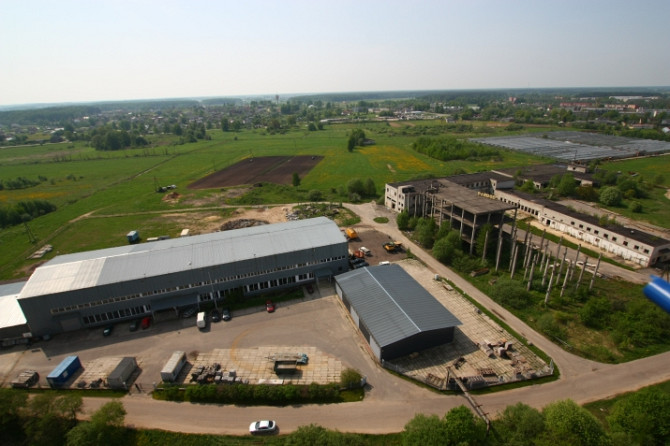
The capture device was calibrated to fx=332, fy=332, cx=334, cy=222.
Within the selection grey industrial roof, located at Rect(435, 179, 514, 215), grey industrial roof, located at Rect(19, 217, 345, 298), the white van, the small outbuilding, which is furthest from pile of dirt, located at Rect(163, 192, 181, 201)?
grey industrial roof, located at Rect(435, 179, 514, 215)

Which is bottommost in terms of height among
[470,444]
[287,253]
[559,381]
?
[559,381]

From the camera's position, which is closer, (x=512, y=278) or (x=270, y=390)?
(x=270, y=390)

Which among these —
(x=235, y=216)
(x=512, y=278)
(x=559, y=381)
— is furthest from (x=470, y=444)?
(x=235, y=216)

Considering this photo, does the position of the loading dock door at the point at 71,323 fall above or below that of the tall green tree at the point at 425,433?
below

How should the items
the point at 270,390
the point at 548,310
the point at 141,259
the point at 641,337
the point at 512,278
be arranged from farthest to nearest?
the point at 512,278 < the point at 141,259 < the point at 548,310 < the point at 641,337 < the point at 270,390

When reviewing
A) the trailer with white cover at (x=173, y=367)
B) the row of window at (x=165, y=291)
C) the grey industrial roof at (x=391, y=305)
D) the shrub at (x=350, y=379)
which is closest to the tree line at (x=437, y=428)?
the trailer with white cover at (x=173, y=367)

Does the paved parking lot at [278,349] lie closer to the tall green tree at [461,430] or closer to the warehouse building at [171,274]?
the warehouse building at [171,274]

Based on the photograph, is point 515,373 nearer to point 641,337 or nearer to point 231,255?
point 641,337
